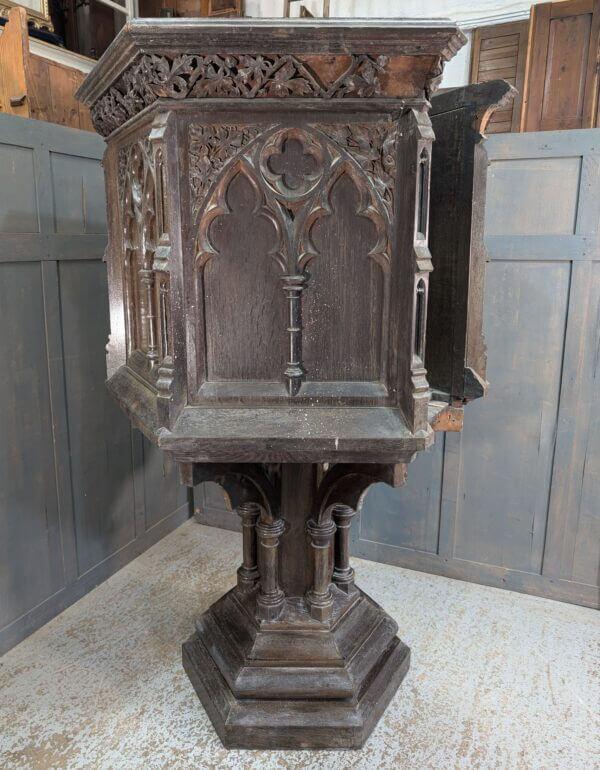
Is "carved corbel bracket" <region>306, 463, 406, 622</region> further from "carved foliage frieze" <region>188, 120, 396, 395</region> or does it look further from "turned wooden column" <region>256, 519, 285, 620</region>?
"carved foliage frieze" <region>188, 120, 396, 395</region>

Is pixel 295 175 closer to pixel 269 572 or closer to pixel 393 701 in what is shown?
pixel 269 572

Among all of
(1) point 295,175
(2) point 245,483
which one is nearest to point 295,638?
(2) point 245,483

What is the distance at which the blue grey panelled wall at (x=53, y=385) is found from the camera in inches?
74.4

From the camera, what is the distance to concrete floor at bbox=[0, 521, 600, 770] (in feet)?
5.08

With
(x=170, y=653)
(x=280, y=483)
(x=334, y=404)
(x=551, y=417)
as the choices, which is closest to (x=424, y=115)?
(x=334, y=404)

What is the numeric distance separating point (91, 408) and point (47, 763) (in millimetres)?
1158

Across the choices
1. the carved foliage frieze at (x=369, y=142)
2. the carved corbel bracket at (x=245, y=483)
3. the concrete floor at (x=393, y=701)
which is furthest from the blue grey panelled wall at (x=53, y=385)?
the carved foliage frieze at (x=369, y=142)

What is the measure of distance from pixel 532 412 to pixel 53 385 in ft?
5.78

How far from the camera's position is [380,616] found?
6.09 ft

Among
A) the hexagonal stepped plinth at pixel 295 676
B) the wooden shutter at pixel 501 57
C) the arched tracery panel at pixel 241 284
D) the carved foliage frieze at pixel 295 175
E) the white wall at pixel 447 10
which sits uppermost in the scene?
the white wall at pixel 447 10

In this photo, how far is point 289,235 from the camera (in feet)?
3.99

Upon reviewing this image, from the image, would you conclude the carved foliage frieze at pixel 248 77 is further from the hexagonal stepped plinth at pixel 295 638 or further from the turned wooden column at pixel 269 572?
the turned wooden column at pixel 269 572

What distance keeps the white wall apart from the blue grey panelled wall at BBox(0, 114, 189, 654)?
6.31ft

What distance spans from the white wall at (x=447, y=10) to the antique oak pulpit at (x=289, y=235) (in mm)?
2147
